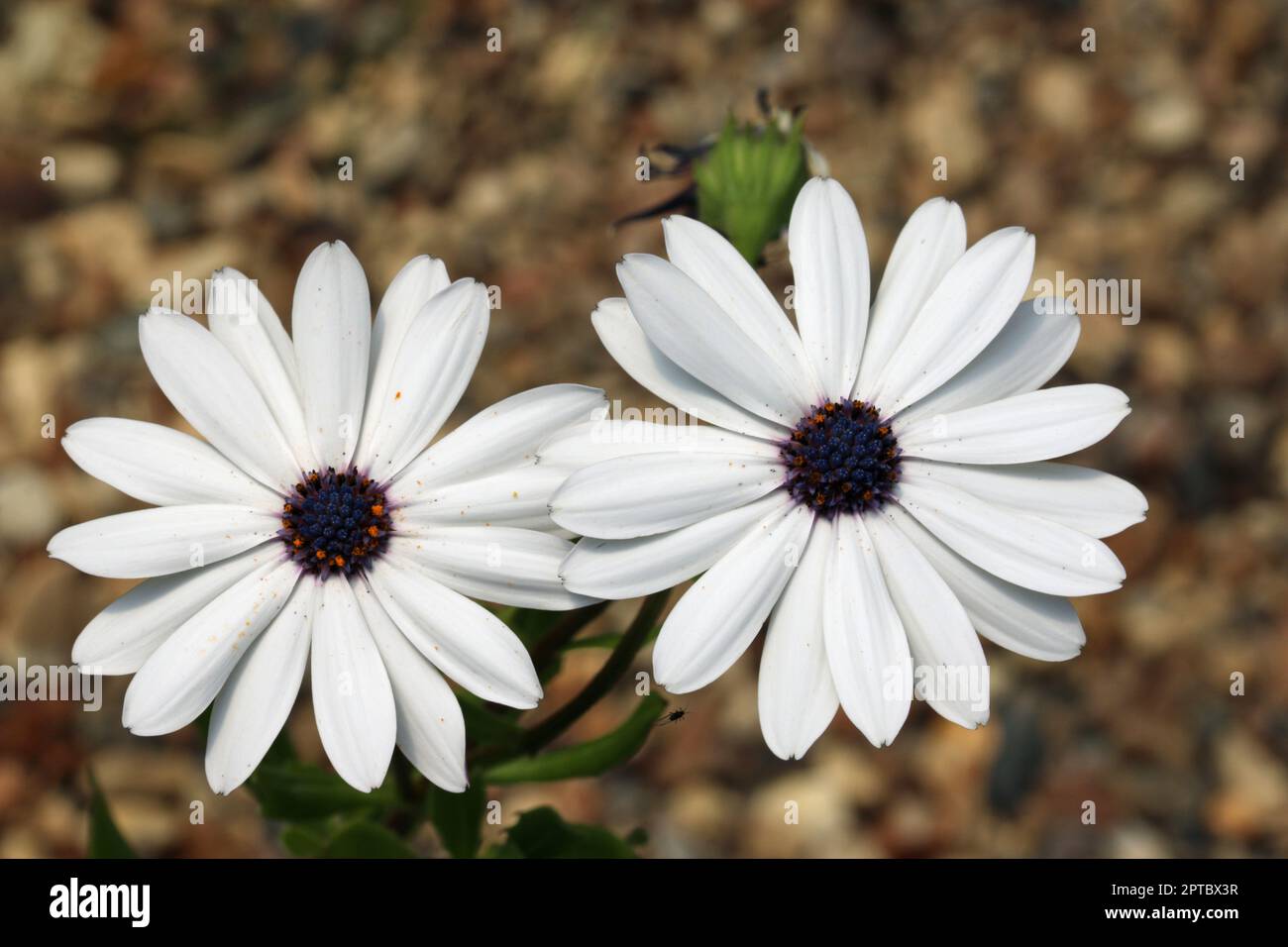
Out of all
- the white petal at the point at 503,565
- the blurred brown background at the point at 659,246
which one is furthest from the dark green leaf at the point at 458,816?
the blurred brown background at the point at 659,246

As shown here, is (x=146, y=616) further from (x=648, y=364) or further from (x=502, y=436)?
(x=648, y=364)

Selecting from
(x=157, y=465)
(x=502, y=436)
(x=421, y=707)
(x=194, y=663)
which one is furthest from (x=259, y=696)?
(x=502, y=436)

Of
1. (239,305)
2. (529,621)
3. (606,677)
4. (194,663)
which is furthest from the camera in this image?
(529,621)

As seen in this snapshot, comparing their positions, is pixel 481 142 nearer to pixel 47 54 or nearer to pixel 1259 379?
pixel 47 54

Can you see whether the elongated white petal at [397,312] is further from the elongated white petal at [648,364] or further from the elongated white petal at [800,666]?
the elongated white petal at [800,666]

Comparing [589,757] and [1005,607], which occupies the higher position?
[1005,607]

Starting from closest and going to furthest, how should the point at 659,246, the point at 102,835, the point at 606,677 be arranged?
1. the point at 606,677
2. the point at 102,835
3. the point at 659,246

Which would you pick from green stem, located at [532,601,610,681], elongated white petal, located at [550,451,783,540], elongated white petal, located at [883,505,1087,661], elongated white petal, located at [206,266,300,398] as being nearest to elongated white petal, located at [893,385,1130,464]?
elongated white petal, located at [883,505,1087,661]

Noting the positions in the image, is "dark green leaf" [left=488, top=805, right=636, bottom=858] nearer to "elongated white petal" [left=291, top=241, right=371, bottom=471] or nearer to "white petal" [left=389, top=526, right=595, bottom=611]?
"white petal" [left=389, top=526, right=595, bottom=611]
